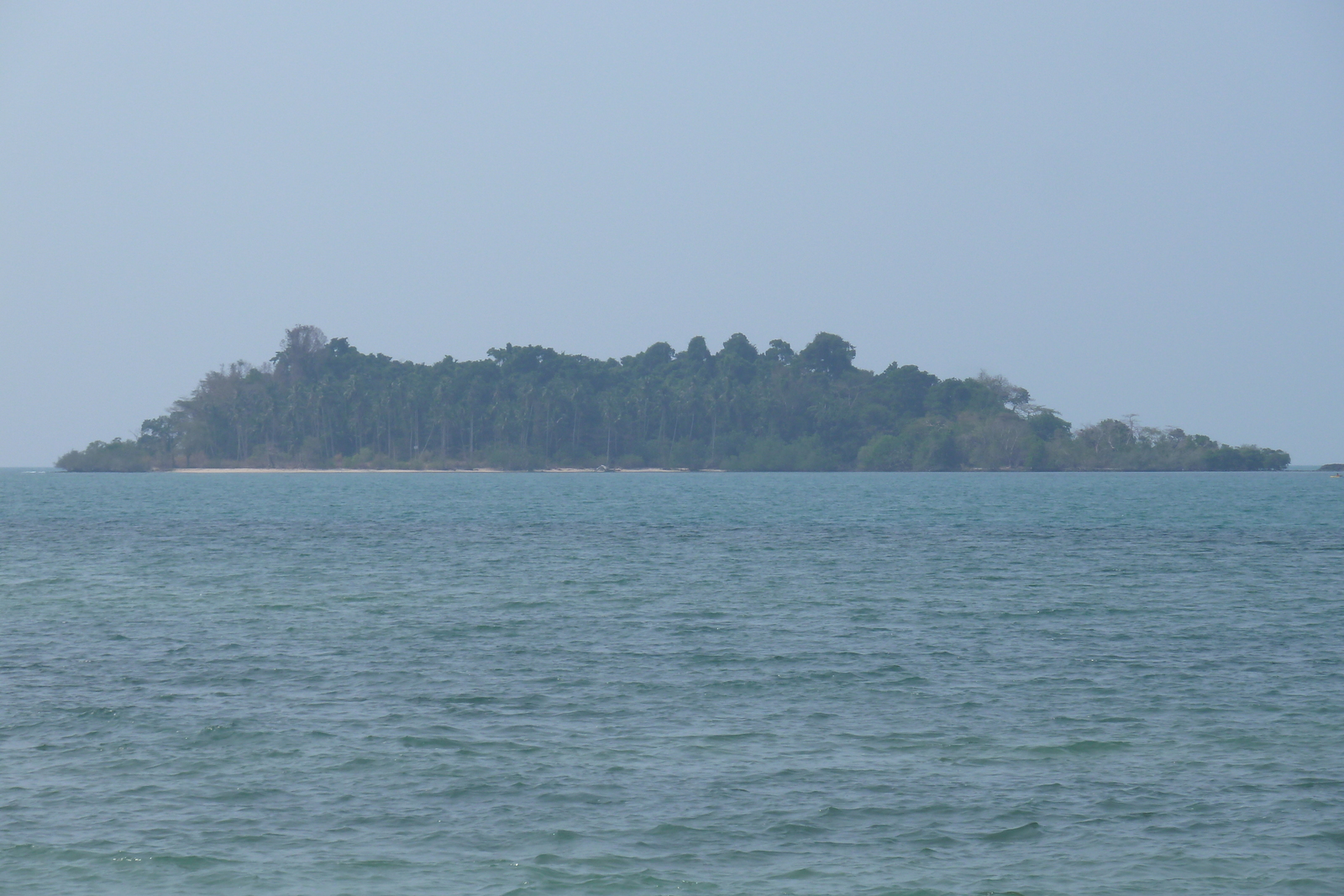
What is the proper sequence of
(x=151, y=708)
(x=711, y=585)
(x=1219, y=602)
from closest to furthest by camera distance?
(x=151, y=708)
(x=1219, y=602)
(x=711, y=585)

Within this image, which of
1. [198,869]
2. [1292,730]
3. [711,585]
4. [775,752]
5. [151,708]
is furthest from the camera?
[711,585]

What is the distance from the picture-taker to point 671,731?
1761cm

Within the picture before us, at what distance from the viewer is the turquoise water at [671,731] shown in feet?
40.9

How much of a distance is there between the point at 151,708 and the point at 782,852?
36.3 feet

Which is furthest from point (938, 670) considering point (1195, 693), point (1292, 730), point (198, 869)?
point (198, 869)

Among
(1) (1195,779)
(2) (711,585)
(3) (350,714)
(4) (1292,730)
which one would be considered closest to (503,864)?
(3) (350,714)

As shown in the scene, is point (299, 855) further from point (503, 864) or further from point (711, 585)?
point (711, 585)

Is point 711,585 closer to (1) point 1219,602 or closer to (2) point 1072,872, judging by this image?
(1) point 1219,602

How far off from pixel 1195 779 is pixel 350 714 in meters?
11.9

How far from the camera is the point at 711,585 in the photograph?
3772cm

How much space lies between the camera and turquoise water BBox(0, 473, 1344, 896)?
1248 centimetres

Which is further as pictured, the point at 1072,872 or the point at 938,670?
the point at 938,670

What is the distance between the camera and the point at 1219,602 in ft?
108

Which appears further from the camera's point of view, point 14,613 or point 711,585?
point 711,585
